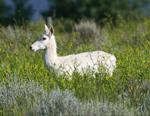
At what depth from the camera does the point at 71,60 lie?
1072cm

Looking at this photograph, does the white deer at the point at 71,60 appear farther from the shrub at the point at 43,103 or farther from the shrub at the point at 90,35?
the shrub at the point at 90,35

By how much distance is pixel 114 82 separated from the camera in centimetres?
905

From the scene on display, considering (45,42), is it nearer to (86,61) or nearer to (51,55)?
(51,55)

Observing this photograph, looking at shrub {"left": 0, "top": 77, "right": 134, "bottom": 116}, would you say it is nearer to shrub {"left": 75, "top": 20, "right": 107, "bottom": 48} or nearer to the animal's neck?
the animal's neck

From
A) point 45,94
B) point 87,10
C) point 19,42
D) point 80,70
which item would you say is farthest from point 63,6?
point 45,94

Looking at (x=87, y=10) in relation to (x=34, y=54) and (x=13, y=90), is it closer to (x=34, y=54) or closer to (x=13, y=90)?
(x=34, y=54)

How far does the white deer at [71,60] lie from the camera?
1031cm

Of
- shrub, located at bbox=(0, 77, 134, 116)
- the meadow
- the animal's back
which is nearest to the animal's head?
the meadow

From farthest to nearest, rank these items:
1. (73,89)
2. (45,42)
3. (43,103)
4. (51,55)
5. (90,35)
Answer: (90,35) → (45,42) → (51,55) → (73,89) → (43,103)

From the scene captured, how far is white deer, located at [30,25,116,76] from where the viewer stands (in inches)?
406

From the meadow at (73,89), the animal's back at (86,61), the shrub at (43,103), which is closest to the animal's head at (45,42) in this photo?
the meadow at (73,89)

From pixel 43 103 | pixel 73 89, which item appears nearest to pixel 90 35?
pixel 73 89

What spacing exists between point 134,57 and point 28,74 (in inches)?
64.1

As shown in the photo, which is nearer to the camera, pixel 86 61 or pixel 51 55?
pixel 86 61
